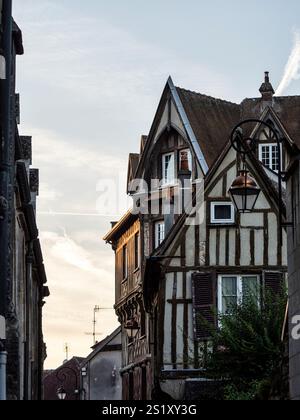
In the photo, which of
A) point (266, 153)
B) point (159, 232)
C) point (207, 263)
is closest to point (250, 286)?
point (207, 263)

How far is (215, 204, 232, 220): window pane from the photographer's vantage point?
87.7 ft

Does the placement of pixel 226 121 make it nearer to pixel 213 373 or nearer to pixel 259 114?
pixel 259 114

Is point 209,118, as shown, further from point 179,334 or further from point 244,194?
point 244,194

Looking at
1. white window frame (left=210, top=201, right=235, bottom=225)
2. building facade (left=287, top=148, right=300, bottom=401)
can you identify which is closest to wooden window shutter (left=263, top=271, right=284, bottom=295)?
white window frame (left=210, top=201, right=235, bottom=225)

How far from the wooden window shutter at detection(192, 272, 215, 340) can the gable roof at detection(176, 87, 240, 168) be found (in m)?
6.53

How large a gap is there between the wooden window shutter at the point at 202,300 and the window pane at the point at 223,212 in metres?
1.31

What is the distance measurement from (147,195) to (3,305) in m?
25.7

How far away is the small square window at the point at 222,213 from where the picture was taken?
87.5 feet

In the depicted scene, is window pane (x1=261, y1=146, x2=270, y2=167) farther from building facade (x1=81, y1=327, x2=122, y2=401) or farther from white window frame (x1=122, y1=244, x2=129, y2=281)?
building facade (x1=81, y1=327, x2=122, y2=401)

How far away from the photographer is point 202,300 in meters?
26.4
